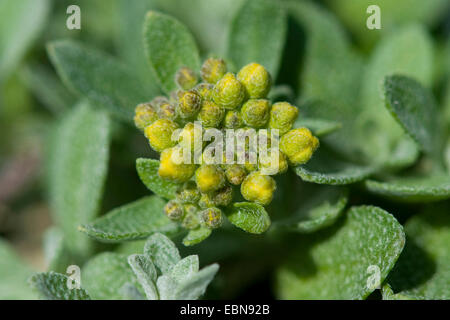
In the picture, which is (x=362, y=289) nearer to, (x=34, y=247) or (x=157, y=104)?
(x=157, y=104)

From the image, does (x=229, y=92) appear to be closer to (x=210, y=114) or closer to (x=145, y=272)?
(x=210, y=114)

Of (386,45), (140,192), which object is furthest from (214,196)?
(386,45)

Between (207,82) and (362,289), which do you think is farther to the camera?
(207,82)

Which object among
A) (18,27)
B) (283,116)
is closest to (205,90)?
(283,116)

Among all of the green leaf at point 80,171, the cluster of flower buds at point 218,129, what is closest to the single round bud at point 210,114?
the cluster of flower buds at point 218,129

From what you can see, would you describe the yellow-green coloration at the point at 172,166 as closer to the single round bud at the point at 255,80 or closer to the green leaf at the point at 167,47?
the single round bud at the point at 255,80

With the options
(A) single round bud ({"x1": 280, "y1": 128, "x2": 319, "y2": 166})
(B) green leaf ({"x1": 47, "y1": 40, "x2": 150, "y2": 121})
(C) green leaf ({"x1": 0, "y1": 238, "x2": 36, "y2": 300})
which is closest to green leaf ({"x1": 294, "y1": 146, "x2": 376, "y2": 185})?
(A) single round bud ({"x1": 280, "y1": 128, "x2": 319, "y2": 166})
